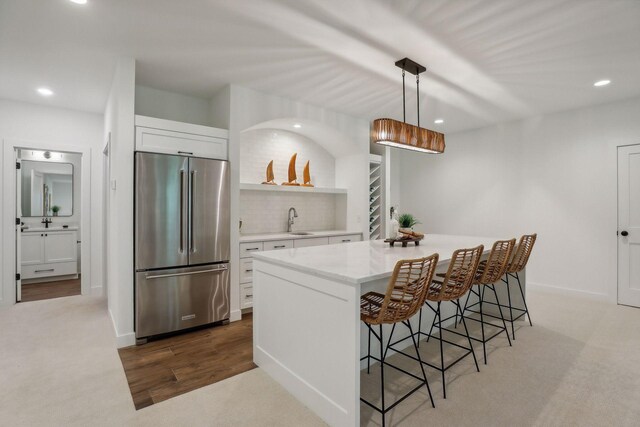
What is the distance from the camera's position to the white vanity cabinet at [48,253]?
5.48 m

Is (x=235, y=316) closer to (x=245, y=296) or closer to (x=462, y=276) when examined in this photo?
(x=245, y=296)

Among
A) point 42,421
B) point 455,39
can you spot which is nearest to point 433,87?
point 455,39

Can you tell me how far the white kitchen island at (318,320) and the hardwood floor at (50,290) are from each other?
13.1 feet

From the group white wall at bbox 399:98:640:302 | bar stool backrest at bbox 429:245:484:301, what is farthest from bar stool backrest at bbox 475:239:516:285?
white wall at bbox 399:98:640:302

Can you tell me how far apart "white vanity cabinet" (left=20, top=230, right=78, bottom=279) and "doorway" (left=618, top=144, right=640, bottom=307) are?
845 centimetres

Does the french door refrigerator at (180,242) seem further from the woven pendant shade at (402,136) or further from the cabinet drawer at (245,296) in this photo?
the woven pendant shade at (402,136)

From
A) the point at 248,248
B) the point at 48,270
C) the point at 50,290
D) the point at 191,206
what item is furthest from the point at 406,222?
the point at 48,270

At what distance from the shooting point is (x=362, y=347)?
8.46ft

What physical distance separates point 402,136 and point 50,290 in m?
5.66

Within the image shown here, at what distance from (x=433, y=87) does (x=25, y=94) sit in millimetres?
Answer: 4952

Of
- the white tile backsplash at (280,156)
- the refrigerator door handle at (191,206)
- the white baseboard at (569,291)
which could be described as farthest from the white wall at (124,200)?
the white baseboard at (569,291)

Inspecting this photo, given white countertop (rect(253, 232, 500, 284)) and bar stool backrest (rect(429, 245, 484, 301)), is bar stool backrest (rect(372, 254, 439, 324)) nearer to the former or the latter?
white countertop (rect(253, 232, 500, 284))

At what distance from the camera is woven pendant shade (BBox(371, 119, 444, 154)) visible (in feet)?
10.2

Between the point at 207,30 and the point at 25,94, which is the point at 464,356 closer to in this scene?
the point at 207,30
